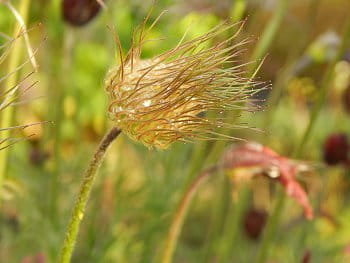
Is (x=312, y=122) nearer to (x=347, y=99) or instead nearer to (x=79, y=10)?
(x=79, y=10)

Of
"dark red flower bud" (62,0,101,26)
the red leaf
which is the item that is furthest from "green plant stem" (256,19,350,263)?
"dark red flower bud" (62,0,101,26)

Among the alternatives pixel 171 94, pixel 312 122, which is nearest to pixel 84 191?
pixel 171 94

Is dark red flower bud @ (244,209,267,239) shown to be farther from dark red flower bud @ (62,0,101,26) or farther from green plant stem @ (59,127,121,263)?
green plant stem @ (59,127,121,263)

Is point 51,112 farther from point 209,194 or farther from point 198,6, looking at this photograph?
point 209,194

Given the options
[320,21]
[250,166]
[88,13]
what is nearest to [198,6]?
[88,13]

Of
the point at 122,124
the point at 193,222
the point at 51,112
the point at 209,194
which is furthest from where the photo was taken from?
the point at 209,194

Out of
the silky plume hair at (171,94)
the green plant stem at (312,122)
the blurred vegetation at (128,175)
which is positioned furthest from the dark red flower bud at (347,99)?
the silky plume hair at (171,94)
